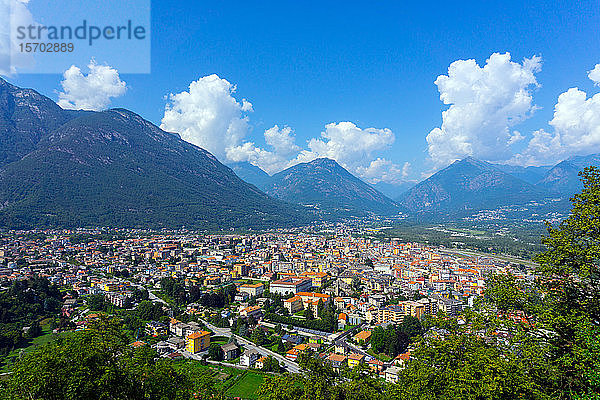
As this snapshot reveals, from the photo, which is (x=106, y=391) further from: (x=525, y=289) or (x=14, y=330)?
(x=14, y=330)

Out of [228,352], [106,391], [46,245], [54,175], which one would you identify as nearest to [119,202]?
[54,175]

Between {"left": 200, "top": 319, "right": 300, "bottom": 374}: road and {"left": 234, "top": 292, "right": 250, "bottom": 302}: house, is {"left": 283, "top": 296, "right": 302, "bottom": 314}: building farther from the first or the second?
{"left": 200, "top": 319, "right": 300, "bottom": 374}: road

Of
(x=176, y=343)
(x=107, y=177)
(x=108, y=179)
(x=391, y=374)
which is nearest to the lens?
(x=391, y=374)

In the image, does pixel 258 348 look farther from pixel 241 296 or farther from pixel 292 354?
pixel 241 296

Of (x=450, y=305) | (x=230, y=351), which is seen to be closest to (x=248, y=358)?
(x=230, y=351)

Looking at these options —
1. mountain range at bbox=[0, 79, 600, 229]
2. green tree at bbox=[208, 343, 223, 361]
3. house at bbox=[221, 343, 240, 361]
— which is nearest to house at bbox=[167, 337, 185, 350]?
green tree at bbox=[208, 343, 223, 361]

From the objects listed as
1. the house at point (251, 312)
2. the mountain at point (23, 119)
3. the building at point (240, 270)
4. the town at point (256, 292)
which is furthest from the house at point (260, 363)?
the mountain at point (23, 119)
